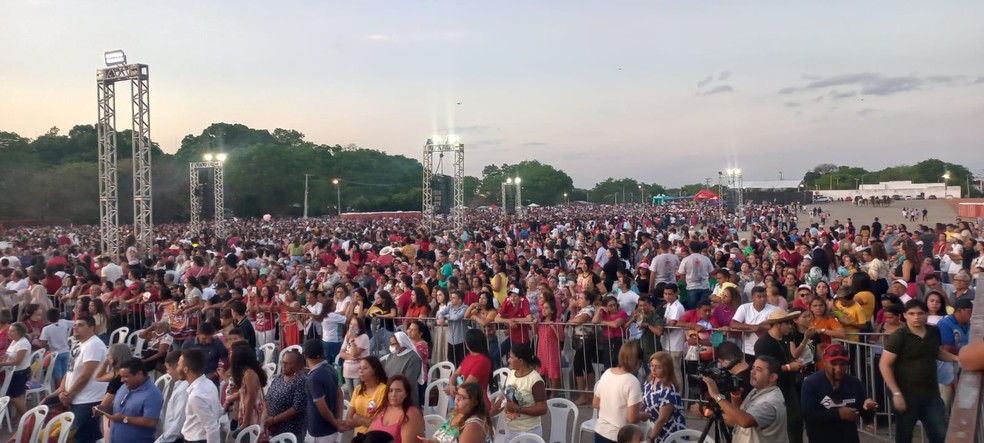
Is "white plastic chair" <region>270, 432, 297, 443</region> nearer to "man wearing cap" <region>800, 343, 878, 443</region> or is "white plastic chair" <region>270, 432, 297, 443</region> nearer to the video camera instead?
the video camera

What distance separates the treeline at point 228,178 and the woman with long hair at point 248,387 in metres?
26.5

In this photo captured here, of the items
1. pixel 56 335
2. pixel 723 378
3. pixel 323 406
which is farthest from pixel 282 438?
pixel 56 335

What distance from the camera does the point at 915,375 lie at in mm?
5266

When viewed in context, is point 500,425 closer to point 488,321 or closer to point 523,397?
point 523,397

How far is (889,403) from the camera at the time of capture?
22.4 ft

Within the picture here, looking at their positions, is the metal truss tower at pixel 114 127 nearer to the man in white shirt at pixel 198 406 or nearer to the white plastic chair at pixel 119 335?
the white plastic chair at pixel 119 335

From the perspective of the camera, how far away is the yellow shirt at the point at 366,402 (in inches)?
205

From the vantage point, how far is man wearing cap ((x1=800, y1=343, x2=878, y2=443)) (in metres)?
5.04

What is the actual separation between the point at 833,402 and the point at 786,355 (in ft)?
3.86

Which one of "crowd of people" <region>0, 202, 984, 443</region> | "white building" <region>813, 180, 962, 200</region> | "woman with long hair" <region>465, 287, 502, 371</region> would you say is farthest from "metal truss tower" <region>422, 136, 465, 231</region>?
"white building" <region>813, 180, 962, 200</region>

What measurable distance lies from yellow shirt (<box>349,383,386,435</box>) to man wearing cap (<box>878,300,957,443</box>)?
3.47m

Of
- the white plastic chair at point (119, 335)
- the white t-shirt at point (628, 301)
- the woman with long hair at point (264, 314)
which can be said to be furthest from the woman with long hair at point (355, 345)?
the white plastic chair at point (119, 335)

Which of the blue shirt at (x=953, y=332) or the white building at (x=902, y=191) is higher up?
the white building at (x=902, y=191)

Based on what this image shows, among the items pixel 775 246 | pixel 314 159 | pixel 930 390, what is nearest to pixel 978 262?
pixel 775 246
